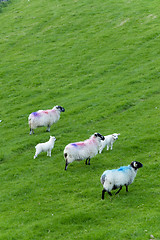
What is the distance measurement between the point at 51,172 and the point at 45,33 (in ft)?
139

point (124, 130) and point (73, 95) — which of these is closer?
point (124, 130)

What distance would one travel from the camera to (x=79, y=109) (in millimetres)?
34844

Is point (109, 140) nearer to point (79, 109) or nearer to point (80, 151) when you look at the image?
point (80, 151)

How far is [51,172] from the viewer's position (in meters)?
22.2

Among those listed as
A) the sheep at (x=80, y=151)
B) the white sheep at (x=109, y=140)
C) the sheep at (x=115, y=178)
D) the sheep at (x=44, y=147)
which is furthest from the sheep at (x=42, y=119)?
the sheep at (x=115, y=178)

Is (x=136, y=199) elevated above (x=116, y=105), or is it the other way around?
(x=136, y=199)

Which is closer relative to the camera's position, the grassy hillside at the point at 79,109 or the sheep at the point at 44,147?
the grassy hillside at the point at 79,109

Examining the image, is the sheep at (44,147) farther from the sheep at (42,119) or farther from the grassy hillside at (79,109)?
the sheep at (42,119)

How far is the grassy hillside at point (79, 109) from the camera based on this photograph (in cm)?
1686

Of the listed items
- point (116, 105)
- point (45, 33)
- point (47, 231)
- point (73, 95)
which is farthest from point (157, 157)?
point (45, 33)

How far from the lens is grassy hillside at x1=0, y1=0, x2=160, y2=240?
16858mm

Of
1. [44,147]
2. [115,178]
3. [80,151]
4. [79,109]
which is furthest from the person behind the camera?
[79,109]

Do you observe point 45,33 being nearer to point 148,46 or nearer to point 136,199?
point 148,46

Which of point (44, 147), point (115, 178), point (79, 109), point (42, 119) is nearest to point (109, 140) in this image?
point (44, 147)
